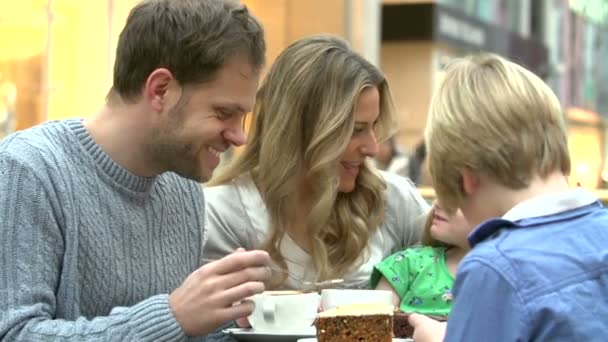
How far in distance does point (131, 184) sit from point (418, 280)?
3.19 feet

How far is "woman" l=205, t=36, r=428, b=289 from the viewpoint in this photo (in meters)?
3.34

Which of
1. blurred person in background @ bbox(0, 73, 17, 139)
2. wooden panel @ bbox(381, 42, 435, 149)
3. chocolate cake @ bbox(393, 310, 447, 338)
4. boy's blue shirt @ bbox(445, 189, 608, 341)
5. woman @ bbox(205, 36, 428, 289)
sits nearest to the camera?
A: boy's blue shirt @ bbox(445, 189, 608, 341)

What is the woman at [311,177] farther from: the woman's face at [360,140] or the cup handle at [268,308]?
the cup handle at [268,308]

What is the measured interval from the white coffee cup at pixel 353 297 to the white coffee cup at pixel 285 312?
1.1 inches

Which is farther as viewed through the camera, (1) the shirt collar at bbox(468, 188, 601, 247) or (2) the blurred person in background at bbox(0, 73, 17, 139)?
(2) the blurred person in background at bbox(0, 73, 17, 139)

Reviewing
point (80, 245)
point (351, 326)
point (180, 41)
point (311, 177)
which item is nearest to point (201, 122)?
point (180, 41)

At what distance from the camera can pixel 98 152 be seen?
2574mm

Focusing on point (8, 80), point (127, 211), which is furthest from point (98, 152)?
point (8, 80)

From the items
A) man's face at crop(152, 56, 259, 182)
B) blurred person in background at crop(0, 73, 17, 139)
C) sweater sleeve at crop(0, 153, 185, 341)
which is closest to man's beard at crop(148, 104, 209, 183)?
man's face at crop(152, 56, 259, 182)

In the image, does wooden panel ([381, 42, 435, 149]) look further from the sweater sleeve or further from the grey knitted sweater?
the sweater sleeve

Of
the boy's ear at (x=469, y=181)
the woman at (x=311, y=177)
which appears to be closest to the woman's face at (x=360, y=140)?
the woman at (x=311, y=177)

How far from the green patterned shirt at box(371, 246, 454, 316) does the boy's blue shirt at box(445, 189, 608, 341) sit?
46.3 inches

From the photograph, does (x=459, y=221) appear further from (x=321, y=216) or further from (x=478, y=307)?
(x=478, y=307)

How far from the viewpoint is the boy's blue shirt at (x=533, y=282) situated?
6.31ft
